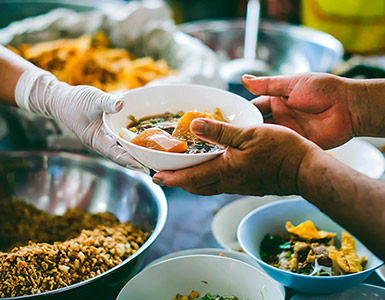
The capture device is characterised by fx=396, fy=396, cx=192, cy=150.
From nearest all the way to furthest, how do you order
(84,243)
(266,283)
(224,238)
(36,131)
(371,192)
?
(371,192)
(266,283)
(84,243)
(224,238)
(36,131)

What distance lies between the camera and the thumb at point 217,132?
894 mm

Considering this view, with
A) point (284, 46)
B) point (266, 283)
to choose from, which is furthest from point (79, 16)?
point (266, 283)

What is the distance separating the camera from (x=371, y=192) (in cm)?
83

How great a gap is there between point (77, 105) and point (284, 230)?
77cm

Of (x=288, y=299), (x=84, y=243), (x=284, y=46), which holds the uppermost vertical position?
(x=284, y=46)

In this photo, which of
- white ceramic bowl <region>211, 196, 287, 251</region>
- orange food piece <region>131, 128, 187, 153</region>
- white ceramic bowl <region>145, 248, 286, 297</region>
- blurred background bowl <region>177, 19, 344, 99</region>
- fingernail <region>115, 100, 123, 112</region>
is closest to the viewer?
orange food piece <region>131, 128, 187, 153</region>

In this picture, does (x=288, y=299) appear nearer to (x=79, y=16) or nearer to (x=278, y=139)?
(x=278, y=139)

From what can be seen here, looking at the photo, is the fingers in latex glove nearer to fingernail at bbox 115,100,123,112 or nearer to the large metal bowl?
fingernail at bbox 115,100,123,112

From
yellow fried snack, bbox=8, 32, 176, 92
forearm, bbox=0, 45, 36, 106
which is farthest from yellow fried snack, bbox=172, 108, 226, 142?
yellow fried snack, bbox=8, 32, 176, 92

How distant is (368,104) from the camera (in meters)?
1.19

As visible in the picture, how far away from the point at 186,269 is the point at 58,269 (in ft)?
1.11

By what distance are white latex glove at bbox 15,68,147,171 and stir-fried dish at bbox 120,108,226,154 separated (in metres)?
0.09

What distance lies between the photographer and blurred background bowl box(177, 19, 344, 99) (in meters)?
2.36

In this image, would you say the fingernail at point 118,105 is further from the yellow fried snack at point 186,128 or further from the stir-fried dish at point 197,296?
the stir-fried dish at point 197,296
